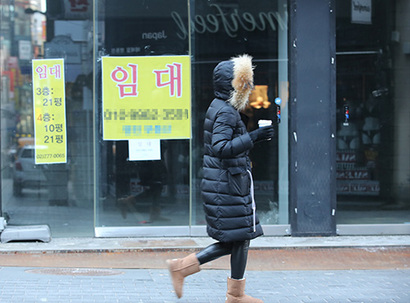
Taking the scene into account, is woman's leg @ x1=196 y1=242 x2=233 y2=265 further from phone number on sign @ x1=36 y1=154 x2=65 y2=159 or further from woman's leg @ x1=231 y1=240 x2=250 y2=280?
phone number on sign @ x1=36 y1=154 x2=65 y2=159

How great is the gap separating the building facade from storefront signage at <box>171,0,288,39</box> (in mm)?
15

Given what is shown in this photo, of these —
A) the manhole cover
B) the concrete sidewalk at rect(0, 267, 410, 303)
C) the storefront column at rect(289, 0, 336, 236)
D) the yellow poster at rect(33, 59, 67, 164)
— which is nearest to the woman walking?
the concrete sidewalk at rect(0, 267, 410, 303)

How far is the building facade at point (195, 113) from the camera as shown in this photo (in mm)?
8789

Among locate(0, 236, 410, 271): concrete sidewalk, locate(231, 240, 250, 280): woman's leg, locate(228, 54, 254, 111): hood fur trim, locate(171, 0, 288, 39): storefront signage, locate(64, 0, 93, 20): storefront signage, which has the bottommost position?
locate(0, 236, 410, 271): concrete sidewalk

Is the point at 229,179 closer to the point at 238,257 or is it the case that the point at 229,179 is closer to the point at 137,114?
the point at 238,257

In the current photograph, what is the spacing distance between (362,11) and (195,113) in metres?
2.87

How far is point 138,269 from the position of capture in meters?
7.17

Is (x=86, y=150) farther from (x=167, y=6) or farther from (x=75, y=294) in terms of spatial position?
(x=75, y=294)

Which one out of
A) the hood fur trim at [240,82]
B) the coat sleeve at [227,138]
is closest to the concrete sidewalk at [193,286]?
the coat sleeve at [227,138]

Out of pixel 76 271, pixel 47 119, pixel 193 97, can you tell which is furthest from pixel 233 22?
pixel 76 271

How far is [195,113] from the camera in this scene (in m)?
9.03

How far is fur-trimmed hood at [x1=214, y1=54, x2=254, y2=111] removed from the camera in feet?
17.0

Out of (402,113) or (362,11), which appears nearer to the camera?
(362,11)

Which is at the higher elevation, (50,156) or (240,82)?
(240,82)
